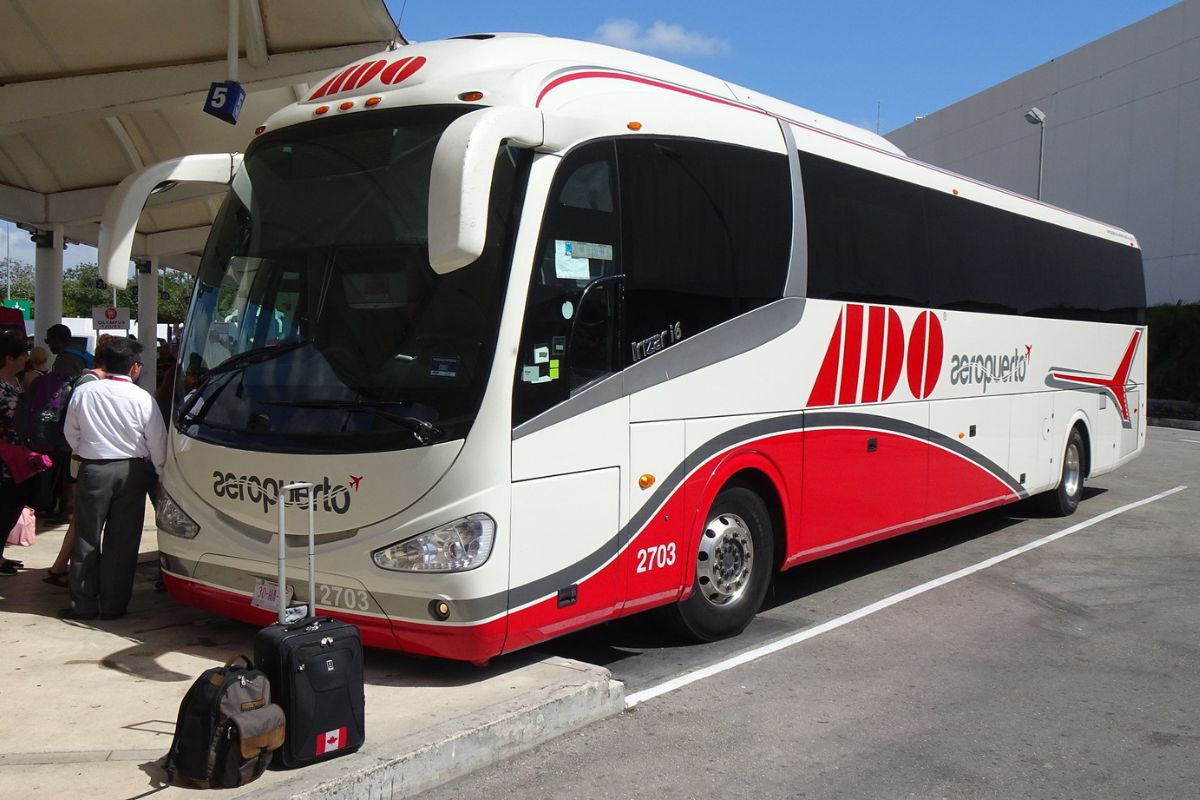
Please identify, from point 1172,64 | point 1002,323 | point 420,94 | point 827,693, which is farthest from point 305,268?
point 1172,64

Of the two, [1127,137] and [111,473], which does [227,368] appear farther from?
[1127,137]

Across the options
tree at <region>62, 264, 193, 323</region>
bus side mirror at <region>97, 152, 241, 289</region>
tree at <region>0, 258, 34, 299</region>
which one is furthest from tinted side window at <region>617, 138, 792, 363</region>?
tree at <region>0, 258, 34, 299</region>

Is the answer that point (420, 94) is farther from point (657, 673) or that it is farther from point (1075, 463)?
point (1075, 463)

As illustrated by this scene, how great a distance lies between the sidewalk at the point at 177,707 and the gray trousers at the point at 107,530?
19 centimetres

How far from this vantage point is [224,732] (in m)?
4.44

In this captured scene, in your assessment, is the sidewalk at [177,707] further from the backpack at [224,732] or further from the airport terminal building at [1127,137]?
the airport terminal building at [1127,137]

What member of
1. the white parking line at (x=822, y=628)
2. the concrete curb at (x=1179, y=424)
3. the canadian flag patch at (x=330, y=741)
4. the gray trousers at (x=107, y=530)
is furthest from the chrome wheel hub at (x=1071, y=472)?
the concrete curb at (x=1179, y=424)

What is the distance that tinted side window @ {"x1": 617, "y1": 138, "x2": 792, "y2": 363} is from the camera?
6.46 meters

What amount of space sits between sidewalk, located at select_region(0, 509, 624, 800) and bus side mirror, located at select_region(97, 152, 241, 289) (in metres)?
2.14

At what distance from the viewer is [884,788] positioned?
5.00 m

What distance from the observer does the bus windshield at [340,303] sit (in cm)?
561

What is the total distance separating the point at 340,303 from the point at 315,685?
6.96 feet

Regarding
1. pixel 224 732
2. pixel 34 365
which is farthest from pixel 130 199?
pixel 34 365

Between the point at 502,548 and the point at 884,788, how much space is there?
84.4 inches
